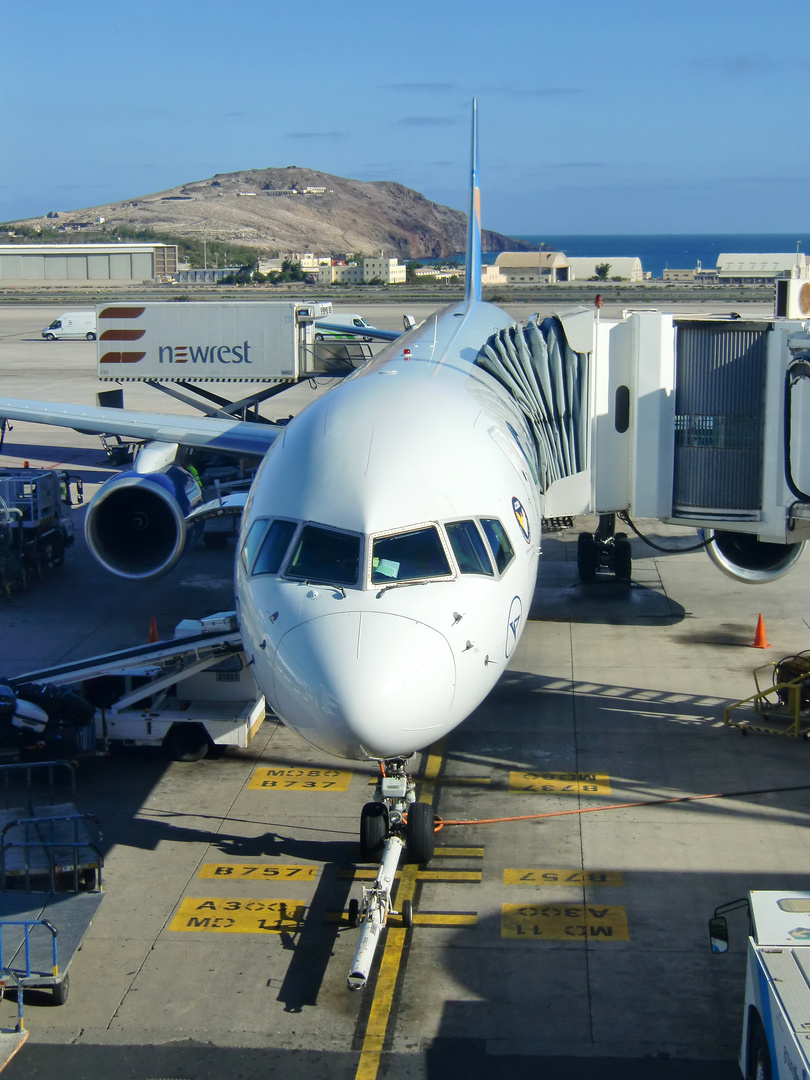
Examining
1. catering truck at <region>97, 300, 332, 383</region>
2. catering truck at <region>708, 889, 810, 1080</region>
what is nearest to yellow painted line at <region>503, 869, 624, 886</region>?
catering truck at <region>708, 889, 810, 1080</region>

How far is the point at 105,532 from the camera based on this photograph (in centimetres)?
1733

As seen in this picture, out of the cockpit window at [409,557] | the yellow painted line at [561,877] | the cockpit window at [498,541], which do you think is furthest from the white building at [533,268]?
the cockpit window at [409,557]

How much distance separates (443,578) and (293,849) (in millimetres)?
3570

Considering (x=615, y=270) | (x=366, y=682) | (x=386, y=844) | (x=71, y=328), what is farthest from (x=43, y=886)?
(x=615, y=270)

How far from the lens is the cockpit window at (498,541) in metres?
9.93

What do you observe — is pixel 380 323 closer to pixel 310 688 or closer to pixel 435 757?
pixel 435 757

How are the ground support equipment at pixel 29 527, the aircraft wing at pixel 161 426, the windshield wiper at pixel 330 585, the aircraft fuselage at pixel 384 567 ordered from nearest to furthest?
1. the aircraft fuselage at pixel 384 567
2. the windshield wiper at pixel 330 585
3. the aircraft wing at pixel 161 426
4. the ground support equipment at pixel 29 527

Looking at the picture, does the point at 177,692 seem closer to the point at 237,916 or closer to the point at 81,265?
the point at 237,916

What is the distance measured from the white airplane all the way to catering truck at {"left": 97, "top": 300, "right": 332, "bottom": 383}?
17.1m

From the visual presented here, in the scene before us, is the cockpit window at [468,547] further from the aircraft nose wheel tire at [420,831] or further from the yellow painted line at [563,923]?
the yellow painted line at [563,923]

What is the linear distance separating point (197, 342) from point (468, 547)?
67.8 feet

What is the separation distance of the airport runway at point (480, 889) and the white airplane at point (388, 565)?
1.11 m

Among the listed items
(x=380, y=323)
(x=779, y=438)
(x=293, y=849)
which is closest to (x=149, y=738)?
(x=293, y=849)

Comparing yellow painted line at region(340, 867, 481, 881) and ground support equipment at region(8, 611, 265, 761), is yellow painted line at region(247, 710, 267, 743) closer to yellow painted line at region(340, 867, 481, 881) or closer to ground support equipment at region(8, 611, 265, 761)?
ground support equipment at region(8, 611, 265, 761)
